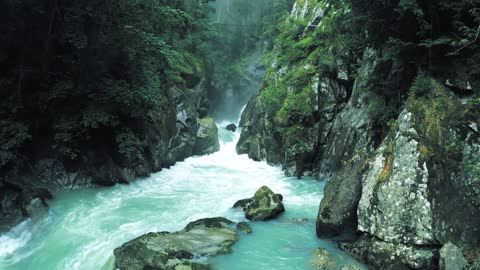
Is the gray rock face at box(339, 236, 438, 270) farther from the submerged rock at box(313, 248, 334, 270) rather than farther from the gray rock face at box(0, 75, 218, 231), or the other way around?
the gray rock face at box(0, 75, 218, 231)

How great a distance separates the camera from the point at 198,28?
87.5 ft

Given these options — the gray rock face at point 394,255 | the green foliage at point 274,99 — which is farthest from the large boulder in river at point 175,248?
the green foliage at point 274,99

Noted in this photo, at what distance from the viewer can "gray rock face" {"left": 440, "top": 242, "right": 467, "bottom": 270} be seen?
6.00 m

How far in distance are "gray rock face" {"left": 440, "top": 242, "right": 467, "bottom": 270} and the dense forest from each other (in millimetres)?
27

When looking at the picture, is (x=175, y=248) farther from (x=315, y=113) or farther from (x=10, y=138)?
(x=315, y=113)

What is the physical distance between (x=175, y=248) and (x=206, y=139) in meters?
15.8

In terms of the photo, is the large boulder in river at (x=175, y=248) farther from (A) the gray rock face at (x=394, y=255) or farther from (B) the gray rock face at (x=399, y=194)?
(B) the gray rock face at (x=399, y=194)

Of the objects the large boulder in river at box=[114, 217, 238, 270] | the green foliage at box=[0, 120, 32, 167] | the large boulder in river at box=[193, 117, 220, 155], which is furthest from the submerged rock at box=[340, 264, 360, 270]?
the large boulder in river at box=[193, 117, 220, 155]

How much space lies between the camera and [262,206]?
10.7 m

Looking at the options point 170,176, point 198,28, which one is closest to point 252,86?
point 198,28

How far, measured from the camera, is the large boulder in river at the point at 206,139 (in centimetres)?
2294

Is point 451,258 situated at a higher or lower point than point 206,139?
lower

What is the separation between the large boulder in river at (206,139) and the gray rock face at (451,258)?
17.7 meters

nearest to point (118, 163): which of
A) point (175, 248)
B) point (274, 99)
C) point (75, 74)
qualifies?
point (75, 74)
